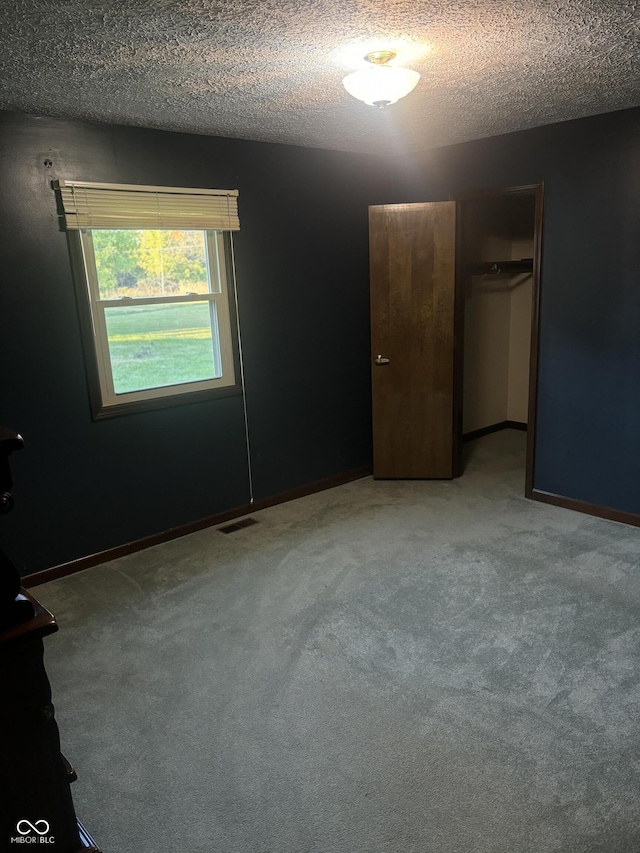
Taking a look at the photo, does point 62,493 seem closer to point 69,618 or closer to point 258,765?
point 69,618

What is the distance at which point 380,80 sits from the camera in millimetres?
2473

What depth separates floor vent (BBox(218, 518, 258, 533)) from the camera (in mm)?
4059

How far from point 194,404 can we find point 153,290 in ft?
2.37

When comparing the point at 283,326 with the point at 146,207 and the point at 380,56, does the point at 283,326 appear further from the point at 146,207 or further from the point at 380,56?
the point at 380,56

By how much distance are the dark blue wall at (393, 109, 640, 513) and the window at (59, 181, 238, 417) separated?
1924mm

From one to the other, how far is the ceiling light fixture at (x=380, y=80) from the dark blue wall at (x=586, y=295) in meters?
1.70

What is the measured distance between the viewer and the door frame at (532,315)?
4.05 metres

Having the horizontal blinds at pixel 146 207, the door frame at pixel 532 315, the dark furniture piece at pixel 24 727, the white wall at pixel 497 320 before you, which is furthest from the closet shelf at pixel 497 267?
the dark furniture piece at pixel 24 727

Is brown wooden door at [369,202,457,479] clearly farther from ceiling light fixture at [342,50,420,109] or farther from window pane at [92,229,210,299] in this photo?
ceiling light fixture at [342,50,420,109]

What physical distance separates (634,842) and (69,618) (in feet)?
8.01

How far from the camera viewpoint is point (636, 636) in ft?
8.89

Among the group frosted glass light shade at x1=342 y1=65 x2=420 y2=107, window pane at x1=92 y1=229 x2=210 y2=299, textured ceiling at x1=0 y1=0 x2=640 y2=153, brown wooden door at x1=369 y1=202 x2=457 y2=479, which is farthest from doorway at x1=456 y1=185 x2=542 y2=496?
frosted glass light shade at x1=342 y1=65 x2=420 y2=107

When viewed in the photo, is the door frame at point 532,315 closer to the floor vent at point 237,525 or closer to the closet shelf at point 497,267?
the closet shelf at point 497,267

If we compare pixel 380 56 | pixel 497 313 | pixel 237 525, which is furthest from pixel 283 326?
pixel 497 313
